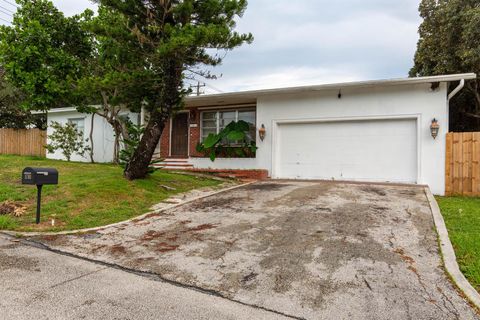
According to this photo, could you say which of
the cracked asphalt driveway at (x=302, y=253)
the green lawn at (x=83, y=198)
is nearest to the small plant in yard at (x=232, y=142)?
the green lawn at (x=83, y=198)

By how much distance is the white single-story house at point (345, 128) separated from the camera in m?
9.23

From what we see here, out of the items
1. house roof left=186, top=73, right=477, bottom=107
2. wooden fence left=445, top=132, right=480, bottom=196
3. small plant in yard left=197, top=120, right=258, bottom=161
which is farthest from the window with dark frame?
wooden fence left=445, top=132, right=480, bottom=196

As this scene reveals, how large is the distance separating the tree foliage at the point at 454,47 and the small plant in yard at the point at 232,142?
822 cm

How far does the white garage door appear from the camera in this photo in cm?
973

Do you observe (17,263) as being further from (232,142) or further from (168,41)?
(232,142)

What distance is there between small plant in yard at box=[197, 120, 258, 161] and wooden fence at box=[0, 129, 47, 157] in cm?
1053

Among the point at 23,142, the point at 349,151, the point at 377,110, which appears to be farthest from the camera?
the point at 23,142

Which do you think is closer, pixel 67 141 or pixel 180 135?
pixel 180 135

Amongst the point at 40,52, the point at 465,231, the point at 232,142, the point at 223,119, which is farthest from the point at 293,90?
the point at 40,52

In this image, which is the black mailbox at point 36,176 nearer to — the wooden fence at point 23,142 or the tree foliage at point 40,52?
the tree foliage at point 40,52

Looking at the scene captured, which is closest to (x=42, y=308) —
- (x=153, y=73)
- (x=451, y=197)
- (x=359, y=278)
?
(x=359, y=278)

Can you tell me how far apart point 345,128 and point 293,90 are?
82.0 inches

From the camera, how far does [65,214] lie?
5.91 meters

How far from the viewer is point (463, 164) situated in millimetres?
8703
